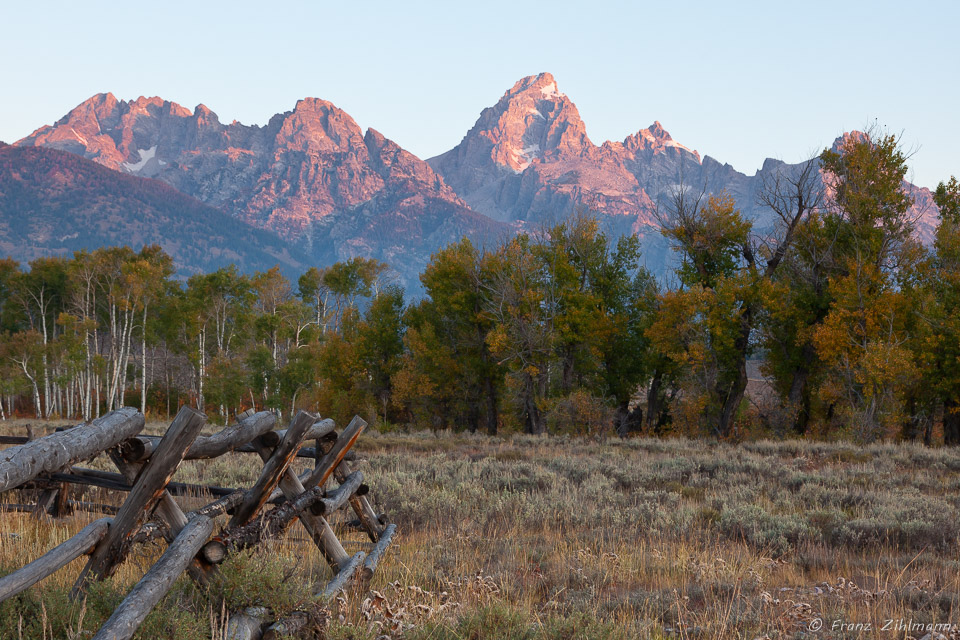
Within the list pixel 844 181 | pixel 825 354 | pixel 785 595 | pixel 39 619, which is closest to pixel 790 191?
pixel 844 181

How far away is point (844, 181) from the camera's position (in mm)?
30672

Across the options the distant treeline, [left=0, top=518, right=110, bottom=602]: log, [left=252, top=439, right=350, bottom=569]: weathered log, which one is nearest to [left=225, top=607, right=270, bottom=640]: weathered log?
[left=0, top=518, right=110, bottom=602]: log

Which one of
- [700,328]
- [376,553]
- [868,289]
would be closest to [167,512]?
[376,553]

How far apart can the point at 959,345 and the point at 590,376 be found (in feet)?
57.6

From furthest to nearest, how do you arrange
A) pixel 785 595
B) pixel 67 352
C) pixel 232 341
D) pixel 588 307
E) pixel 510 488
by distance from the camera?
pixel 232 341, pixel 67 352, pixel 588 307, pixel 510 488, pixel 785 595

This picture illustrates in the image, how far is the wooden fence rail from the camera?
9.86 ft

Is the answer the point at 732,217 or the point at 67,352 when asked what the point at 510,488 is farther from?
the point at 67,352

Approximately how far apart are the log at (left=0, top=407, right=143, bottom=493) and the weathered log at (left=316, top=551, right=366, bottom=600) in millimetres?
1657

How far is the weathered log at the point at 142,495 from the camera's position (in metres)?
3.61

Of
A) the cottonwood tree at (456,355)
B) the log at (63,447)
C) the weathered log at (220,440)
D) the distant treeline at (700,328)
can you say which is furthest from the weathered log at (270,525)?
the cottonwood tree at (456,355)

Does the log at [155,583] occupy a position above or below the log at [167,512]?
below

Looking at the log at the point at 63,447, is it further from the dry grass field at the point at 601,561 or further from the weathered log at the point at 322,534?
the weathered log at the point at 322,534

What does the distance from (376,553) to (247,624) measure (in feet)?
7.72

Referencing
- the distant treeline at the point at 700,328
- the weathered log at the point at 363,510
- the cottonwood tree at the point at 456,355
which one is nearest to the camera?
the weathered log at the point at 363,510
